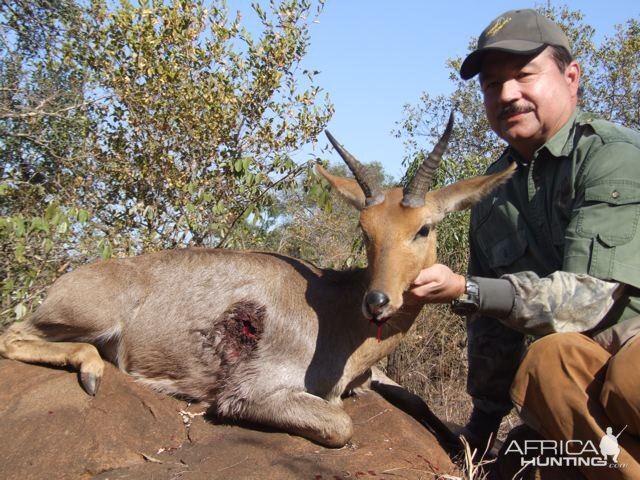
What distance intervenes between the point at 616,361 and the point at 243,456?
258 centimetres

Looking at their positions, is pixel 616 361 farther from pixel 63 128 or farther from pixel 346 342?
pixel 63 128

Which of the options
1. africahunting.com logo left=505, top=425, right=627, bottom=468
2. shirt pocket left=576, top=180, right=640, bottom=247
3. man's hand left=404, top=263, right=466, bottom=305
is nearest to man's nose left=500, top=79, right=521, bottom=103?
shirt pocket left=576, top=180, right=640, bottom=247

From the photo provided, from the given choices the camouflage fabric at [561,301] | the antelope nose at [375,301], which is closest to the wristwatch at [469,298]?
the camouflage fabric at [561,301]

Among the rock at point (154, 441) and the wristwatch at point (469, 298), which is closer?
the rock at point (154, 441)

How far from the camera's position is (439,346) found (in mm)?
8914

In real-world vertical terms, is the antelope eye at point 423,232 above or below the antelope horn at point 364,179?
below

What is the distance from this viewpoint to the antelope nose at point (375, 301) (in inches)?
178

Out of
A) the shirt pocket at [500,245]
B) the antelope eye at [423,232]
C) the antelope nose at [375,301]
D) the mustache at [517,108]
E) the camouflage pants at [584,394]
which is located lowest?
the camouflage pants at [584,394]

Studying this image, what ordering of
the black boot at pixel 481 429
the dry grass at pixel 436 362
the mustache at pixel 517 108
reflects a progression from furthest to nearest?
the dry grass at pixel 436 362 → the black boot at pixel 481 429 → the mustache at pixel 517 108

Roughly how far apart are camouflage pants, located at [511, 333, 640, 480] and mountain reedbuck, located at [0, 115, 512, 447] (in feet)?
3.84

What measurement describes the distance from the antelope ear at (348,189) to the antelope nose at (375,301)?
143 cm

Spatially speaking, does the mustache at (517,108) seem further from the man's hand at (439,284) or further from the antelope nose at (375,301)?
the antelope nose at (375,301)

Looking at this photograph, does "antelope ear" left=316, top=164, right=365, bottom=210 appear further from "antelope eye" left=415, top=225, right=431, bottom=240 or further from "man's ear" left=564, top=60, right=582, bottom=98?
"man's ear" left=564, top=60, right=582, bottom=98

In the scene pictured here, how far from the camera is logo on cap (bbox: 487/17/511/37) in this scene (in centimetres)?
555
